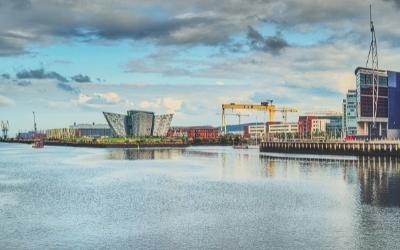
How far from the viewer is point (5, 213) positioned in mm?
39375

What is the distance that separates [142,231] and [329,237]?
10.4 metres

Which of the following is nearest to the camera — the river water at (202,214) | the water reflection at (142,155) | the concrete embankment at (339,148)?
the river water at (202,214)

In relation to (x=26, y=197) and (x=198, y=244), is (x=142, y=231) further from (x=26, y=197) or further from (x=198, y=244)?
(x=26, y=197)

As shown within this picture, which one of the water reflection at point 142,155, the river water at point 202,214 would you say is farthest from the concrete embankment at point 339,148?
the river water at point 202,214

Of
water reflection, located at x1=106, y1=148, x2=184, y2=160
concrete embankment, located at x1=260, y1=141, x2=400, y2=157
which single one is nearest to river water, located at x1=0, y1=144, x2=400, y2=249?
concrete embankment, located at x1=260, y1=141, x2=400, y2=157

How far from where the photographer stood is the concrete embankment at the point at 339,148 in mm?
111806

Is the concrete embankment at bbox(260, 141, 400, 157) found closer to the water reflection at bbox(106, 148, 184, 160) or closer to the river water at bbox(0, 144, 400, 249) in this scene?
the water reflection at bbox(106, 148, 184, 160)

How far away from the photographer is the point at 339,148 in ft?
423

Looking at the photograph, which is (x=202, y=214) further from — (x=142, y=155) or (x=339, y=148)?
(x=142, y=155)

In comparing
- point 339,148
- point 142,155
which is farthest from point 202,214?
point 142,155

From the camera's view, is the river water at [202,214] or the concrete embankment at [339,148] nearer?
the river water at [202,214]

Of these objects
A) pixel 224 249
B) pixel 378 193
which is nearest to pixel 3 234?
pixel 224 249

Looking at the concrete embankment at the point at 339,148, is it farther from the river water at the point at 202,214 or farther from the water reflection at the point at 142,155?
the river water at the point at 202,214

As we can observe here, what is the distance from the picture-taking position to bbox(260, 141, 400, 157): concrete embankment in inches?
4402
